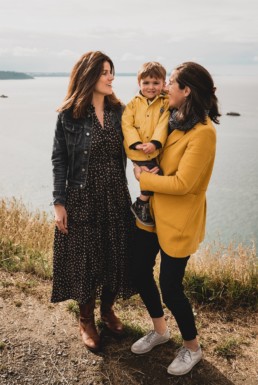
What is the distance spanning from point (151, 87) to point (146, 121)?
0.81ft

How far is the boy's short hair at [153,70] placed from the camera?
2643mm

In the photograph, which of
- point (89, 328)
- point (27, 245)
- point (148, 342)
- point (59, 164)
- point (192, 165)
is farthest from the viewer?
point (27, 245)

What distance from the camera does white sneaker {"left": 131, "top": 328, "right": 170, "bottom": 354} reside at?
3016 mm

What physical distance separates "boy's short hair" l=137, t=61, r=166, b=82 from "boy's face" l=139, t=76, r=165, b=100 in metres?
0.02

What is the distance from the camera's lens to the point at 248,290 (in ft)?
12.4

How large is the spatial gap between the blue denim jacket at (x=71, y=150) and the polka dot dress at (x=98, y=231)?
0.14 ft

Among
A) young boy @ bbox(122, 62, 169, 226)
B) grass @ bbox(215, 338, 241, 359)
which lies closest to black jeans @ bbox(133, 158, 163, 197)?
young boy @ bbox(122, 62, 169, 226)

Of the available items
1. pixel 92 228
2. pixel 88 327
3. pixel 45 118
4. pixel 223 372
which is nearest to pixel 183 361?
pixel 223 372

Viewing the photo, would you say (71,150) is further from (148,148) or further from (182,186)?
(182,186)

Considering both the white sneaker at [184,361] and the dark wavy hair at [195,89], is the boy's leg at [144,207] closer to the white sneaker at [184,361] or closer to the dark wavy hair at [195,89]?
the dark wavy hair at [195,89]

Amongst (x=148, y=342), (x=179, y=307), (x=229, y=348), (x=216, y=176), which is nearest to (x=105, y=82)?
(x=179, y=307)

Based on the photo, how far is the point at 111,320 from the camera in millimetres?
3283

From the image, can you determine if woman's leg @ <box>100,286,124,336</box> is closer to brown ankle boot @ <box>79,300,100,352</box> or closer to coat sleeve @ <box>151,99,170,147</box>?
brown ankle boot @ <box>79,300,100,352</box>

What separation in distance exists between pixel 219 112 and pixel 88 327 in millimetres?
1940
